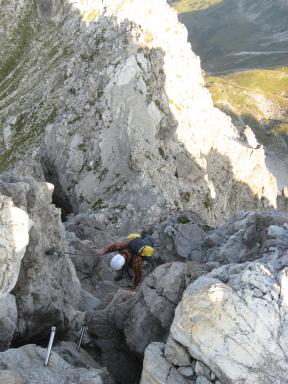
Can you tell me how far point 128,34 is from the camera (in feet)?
180

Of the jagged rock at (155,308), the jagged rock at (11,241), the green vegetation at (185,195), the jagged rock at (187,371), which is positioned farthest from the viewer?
the green vegetation at (185,195)

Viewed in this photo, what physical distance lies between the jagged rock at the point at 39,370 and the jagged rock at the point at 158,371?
1.80 meters

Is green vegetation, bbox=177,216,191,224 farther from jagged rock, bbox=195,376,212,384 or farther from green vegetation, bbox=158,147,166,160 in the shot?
jagged rock, bbox=195,376,212,384

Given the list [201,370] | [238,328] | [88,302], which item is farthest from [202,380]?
[88,302]

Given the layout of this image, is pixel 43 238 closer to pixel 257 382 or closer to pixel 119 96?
pixel 257 382

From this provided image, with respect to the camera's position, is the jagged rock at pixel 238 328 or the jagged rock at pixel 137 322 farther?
the jagged rock at pixel 137 322

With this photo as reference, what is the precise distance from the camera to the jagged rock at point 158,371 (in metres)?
17.0

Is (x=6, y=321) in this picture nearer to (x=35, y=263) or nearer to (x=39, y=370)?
(x=39, y=370)

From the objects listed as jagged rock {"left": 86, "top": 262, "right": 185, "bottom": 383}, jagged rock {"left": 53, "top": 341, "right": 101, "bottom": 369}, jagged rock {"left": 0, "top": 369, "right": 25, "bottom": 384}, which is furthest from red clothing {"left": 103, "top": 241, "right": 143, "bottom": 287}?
jagged rock {"left": 0, "top": 369, "right": 25, "bottom": 384}

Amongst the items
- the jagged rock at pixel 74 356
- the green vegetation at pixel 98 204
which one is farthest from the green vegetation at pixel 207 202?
the jagged rock at pixel 74 356

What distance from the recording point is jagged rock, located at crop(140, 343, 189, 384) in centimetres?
1695

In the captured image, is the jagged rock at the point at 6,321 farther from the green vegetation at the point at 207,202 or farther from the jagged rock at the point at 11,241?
the green vegetation at the point at 207,202

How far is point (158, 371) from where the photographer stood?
677 inches

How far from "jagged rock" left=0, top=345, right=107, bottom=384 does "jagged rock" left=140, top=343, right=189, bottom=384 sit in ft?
5.90
